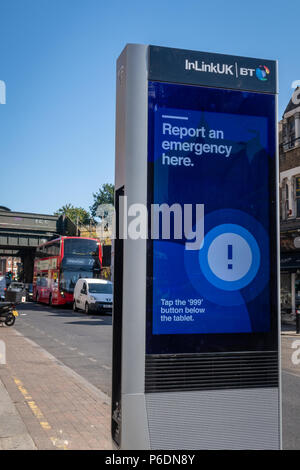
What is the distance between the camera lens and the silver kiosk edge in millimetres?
3676

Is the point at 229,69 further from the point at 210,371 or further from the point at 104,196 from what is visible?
the point at 104,196

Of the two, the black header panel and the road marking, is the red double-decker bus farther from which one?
the black header panel

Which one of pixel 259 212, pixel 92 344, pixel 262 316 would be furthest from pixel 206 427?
pixel 92 344

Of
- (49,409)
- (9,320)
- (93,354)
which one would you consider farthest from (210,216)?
(9,320)

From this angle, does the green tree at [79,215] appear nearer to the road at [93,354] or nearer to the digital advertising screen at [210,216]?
the road at [93,354]

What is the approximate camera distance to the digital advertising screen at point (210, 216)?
150 inches

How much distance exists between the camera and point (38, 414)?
632 cm

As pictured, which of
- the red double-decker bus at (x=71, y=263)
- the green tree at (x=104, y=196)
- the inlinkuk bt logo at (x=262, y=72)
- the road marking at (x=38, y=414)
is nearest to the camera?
the inlinkuk bt logo at (x=262, y=72)

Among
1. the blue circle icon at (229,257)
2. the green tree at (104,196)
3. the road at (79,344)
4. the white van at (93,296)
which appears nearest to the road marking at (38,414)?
the road at (79,344)

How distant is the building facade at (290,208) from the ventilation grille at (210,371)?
2105 cm

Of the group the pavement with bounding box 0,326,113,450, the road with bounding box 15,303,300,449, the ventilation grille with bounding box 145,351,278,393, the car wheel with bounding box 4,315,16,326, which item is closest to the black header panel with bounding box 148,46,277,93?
the ventilation grille with bounding box 145,351,278,393
